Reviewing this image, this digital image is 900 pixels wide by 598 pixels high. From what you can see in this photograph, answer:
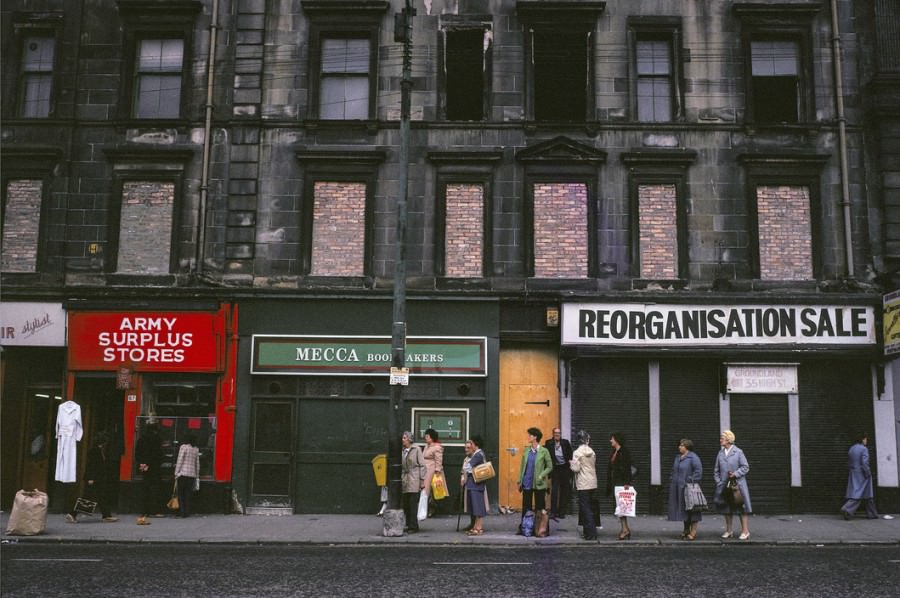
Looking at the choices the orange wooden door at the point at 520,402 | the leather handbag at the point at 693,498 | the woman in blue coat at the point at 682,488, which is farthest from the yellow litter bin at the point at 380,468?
the leather handbag at the point at 693,498

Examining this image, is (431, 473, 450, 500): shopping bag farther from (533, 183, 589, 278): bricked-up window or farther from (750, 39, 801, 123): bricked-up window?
(750, 39, 801, 123): bricked-up window

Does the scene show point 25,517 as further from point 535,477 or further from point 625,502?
point 625,502

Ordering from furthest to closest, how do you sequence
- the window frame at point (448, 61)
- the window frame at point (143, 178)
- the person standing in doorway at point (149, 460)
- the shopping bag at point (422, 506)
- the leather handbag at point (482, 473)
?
the window frame at point (448, 61) → the window frame at point (143, 178) → the person standing in doorway at point (149, 460) → the shopping bag at point (422, 506) → the leather handbag at point (482, 473)

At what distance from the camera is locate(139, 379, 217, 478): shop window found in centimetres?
1836

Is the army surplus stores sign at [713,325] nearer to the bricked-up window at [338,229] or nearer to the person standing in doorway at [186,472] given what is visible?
the bricked-up window at [338,229]

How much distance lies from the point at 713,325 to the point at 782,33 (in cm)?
721

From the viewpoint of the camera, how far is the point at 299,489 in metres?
18.2

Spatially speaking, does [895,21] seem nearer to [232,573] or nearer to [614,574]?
[614,574]

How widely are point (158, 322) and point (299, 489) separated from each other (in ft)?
16.3

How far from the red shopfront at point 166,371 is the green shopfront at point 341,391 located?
441 millimetres

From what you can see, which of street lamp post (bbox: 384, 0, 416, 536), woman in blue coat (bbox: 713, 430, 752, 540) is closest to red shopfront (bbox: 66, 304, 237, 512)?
street lamp post (bbox: 384, 0, 416, 536)

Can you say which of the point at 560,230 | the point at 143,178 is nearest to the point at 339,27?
the point at 143,178

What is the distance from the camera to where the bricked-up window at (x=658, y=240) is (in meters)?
18.8

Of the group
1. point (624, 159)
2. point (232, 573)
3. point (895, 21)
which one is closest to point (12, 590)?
point (232, 573)
